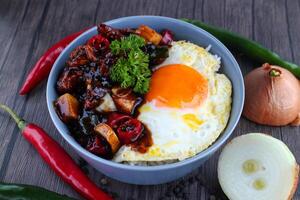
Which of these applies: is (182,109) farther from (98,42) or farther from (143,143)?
(98,42)

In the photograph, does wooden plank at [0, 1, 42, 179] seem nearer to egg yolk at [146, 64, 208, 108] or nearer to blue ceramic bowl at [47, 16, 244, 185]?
blue ceramic bowl at [47, 16, 244, 185]

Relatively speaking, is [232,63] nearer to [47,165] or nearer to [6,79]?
[47,165]

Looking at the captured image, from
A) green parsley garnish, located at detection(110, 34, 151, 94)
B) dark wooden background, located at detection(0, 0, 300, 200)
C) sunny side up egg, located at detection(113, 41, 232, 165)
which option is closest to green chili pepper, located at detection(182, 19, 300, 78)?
dark wooden background, located at detection(0, 0, 300, 200)

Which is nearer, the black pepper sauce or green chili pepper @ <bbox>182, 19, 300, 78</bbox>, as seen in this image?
the black pepper sauce

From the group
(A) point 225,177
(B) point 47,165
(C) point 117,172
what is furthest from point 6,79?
(A) point 225,177

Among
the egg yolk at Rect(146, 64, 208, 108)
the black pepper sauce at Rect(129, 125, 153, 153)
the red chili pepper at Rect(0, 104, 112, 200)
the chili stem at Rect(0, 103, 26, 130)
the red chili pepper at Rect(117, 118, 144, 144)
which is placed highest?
the egg yolk at Rect(146, 64, 208, 108)

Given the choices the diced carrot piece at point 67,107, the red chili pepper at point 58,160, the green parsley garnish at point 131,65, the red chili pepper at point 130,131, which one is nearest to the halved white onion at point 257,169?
the red chili pepper at point 130,131

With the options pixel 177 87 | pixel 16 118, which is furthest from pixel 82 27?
pixel 177 87
